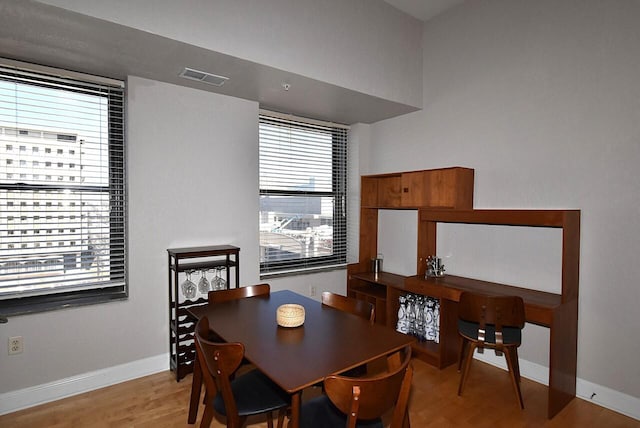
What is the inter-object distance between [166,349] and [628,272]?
11.9 ft

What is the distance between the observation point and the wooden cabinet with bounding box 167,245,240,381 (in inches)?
116

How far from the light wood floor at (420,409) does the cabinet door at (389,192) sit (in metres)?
1.80

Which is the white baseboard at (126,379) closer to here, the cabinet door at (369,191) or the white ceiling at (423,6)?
the cabinet door at (369,191)

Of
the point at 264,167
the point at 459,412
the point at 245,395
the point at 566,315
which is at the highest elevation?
the point at 264,167

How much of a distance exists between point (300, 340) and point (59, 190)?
2278 mm

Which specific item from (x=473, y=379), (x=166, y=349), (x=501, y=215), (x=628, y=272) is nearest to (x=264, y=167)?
(x=166, y=349)

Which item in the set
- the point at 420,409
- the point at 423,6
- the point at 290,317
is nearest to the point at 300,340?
the point at 290,317

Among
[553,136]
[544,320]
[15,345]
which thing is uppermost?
[553,136]

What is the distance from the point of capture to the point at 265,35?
8.61ft

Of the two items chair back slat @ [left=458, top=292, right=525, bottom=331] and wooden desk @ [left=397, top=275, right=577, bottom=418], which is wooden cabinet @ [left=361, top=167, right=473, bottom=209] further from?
chair back slat @ [left=458, top=292, right=525, bottom=331]

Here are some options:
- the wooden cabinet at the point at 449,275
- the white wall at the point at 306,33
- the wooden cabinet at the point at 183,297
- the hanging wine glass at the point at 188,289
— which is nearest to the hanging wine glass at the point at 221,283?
the wooden cabinet at the point at 183,297

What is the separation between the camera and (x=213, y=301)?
2.60 m

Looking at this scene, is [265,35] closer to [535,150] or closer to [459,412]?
[535,150]

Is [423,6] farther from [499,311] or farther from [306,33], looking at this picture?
[499,311]
